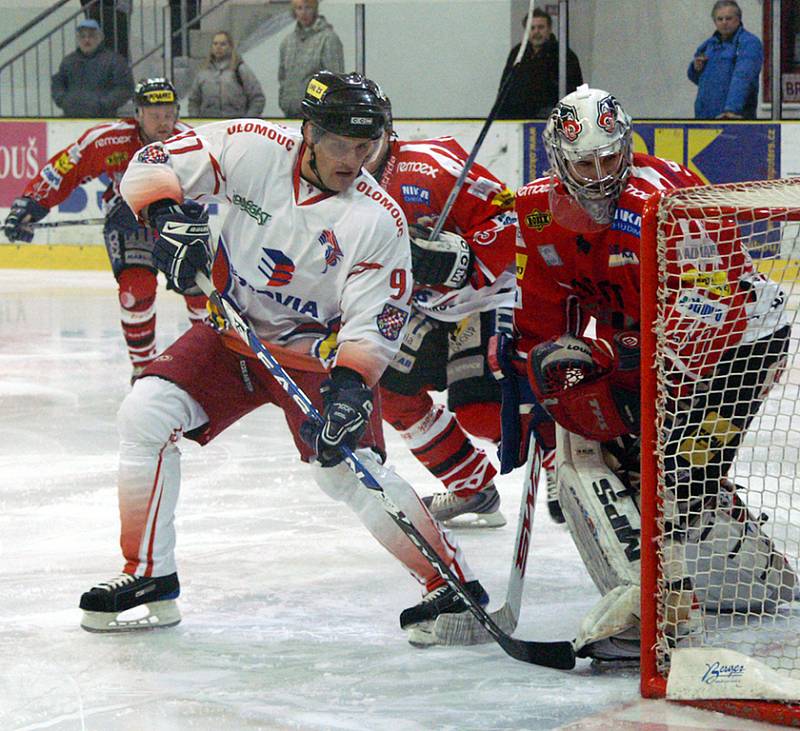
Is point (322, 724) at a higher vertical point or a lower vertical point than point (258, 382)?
lower

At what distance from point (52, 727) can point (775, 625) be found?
126 cm

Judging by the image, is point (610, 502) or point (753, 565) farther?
point (753, 565)

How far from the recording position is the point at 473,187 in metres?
3.51

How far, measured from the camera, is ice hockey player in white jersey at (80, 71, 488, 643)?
265cm

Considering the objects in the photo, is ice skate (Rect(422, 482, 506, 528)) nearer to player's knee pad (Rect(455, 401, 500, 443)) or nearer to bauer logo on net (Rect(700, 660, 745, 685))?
player's knee pad (Rect(455, 401, 500, 443))

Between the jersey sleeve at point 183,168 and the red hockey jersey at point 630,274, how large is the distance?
21.7 inches

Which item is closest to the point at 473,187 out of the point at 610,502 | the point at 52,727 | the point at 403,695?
the point at 610,502

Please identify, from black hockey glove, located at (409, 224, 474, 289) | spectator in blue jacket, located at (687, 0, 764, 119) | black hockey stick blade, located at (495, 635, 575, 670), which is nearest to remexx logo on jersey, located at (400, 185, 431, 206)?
black hockey glove, located at (409, 224, 474, 289)

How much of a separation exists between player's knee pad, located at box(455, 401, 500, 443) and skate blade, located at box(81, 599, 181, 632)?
102 centimetres

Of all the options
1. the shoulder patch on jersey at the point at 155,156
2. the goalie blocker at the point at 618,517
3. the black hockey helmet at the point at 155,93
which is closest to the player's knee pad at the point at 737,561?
the goalie blocker at the point at 618,517

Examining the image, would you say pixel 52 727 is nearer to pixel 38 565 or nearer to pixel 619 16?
pixel 38 565

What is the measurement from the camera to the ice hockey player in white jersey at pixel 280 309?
2652mm

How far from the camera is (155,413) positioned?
2680 mm

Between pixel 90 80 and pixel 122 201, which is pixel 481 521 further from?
pixel 90 80
